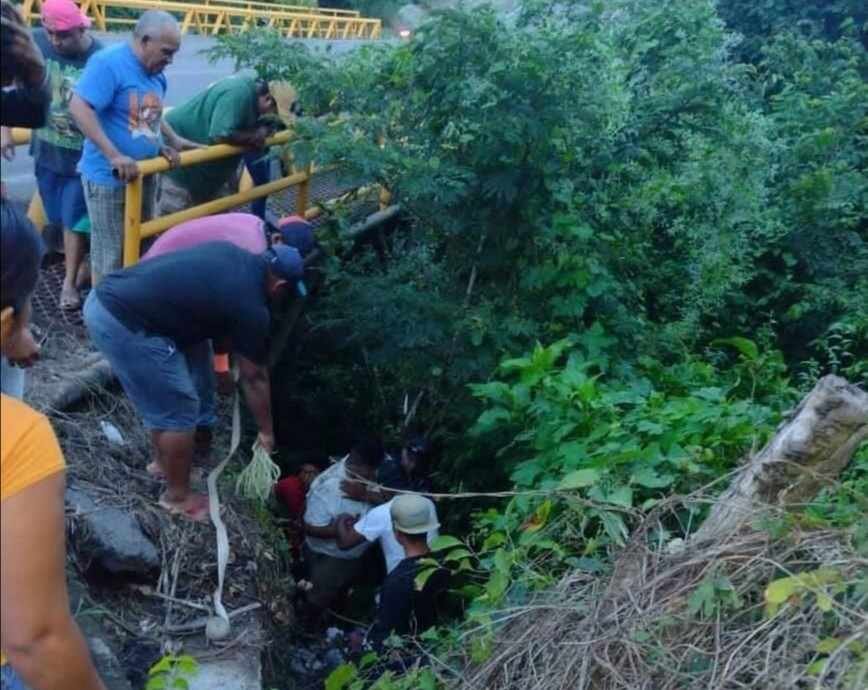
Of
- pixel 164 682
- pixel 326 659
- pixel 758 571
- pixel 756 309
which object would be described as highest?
pixel 758 571

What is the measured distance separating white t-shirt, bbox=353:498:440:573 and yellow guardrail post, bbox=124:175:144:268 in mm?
1718

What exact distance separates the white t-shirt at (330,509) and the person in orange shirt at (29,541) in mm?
3819

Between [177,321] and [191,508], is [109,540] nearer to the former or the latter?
[191,508]

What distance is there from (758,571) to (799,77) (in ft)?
24.7

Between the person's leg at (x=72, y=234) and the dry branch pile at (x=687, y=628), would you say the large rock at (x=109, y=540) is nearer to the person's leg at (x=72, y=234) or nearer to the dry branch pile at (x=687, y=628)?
the dry branch pile at (x=687, y=628)

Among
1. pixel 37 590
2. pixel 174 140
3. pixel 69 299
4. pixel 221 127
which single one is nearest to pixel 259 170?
pixel 221 127

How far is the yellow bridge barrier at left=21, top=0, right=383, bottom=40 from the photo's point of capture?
16484 mm

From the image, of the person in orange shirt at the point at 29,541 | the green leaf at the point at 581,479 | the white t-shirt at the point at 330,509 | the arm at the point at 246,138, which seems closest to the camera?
the person in orange shirt at the point at 29,541

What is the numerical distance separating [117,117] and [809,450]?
3.47 meters

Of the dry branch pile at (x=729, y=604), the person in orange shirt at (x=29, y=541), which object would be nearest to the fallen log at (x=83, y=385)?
the dry branch pile at (x=729, y=604)

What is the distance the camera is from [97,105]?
532 centimetres

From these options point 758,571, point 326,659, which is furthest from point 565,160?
point 758,571

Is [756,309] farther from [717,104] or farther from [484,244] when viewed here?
[484,244]

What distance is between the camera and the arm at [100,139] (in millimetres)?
5191
